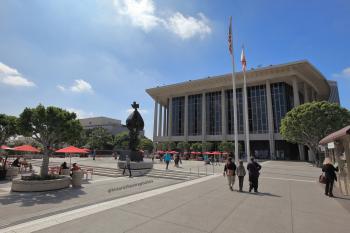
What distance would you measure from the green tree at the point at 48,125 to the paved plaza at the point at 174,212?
11.6ft

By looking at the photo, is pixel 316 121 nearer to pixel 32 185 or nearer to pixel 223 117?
pixel 223 117

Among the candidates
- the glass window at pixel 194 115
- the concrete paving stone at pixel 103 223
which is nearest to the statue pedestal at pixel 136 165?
the concrete paving stone at pixel 103 223

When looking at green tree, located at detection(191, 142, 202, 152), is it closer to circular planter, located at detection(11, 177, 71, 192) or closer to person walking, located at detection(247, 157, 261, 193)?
person walking, located at detection(247, 157, 261, 193)

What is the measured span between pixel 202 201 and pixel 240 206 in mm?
1563

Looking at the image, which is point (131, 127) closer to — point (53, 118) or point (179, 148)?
point (53, 118)

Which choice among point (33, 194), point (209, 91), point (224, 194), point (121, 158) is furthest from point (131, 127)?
point (209, 91)

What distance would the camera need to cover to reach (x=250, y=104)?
59.0 metres

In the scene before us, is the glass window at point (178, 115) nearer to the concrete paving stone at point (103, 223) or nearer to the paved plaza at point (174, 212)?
the paved plaza at point (174, 212)

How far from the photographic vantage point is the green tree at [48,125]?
11.8m

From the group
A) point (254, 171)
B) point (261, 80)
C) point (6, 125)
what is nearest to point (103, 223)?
point (254, 171)

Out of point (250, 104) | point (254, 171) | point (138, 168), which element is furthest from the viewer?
point (250, 104)

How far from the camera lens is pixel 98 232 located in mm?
5277

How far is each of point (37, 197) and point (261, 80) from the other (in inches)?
2256

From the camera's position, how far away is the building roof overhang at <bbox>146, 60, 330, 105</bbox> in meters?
51.9
